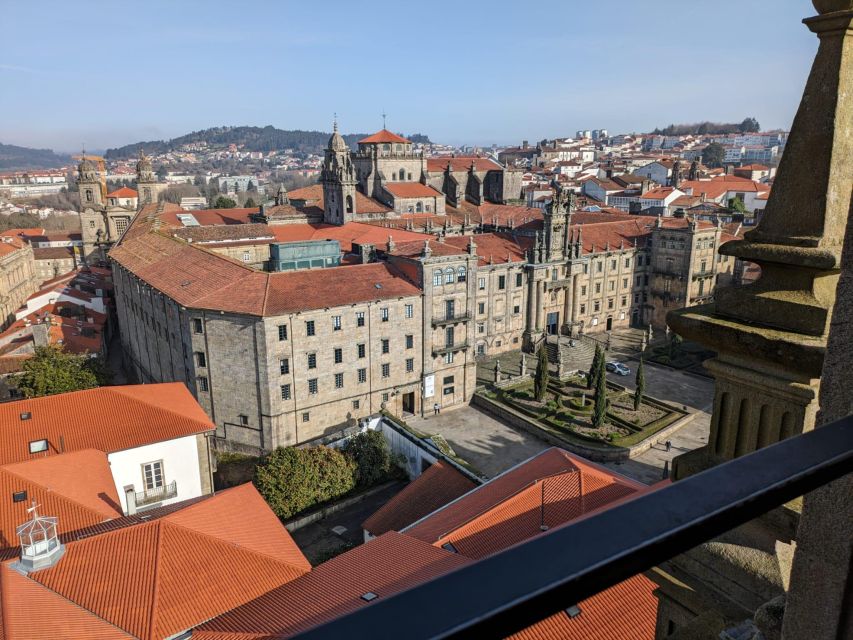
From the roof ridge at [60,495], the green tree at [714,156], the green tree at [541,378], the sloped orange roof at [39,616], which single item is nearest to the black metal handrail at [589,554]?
the sloped orange roof at [39,616]

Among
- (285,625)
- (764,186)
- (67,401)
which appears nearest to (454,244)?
(67,401)

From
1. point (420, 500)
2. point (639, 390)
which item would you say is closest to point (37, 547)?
point (420, 500)

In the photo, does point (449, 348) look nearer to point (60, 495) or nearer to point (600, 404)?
point (600, 404)

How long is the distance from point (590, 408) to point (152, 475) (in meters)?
28.5

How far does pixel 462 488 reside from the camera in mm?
27578

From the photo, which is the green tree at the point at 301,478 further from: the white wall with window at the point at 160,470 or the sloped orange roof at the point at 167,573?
the sloped orange roof at the point at 167,573

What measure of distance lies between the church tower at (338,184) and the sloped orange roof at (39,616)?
54958 millimetres

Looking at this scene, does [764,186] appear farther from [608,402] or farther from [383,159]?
[608,402]

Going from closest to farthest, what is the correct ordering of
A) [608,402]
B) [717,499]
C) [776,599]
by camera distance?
[717,499] → [776,599] → [608,402]

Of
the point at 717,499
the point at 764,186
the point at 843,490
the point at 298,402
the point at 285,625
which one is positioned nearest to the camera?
the point at 717,499

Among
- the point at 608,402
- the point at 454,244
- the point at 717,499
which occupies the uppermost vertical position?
the point at 717,499

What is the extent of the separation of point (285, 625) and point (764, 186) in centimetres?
11694

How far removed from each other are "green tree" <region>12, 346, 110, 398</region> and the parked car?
3894cm

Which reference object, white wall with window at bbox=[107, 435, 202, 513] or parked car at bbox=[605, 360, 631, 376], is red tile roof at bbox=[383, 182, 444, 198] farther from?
white wall with window at bbox=[107, 435, 202, 513]
